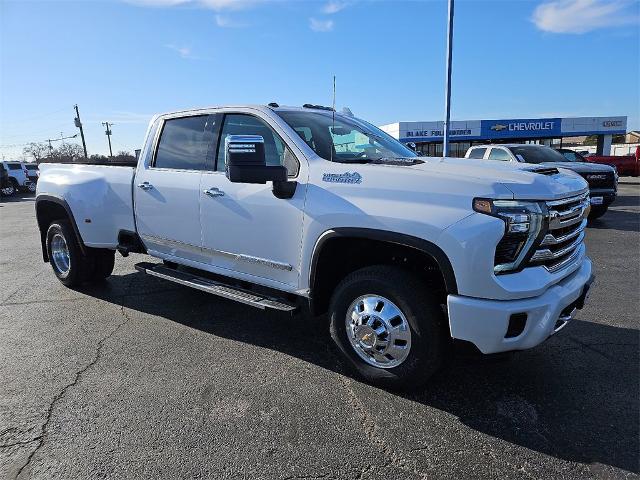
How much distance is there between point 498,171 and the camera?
122 inches

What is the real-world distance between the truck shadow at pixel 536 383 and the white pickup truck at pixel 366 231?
0.40 m

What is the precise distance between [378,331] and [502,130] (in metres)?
39.1

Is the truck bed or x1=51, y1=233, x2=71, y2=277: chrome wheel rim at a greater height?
the truck bed

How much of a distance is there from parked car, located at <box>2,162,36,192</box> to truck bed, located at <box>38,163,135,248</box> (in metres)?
27.0

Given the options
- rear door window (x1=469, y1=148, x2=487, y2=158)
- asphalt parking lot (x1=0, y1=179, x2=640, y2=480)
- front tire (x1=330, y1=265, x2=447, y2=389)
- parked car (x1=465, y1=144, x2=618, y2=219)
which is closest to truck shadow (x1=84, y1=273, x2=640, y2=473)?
asphalt parking lot (x1=0, y1=179, x2=640, y2=480)

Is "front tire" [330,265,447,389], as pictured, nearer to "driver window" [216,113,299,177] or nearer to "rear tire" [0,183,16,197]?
"driver window" [216,113,299,177]

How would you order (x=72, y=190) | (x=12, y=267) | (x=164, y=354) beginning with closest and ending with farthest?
1. (x=164, y=354)
2. (x=72, y=190)
3. (x=12, y=267)

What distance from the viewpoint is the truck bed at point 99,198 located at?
16.7ft

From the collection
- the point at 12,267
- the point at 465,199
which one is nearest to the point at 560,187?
the point at 465,199

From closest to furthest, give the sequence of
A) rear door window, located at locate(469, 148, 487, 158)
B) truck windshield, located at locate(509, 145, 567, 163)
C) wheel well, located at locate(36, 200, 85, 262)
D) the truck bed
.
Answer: the truck bed
wheel well, located at locate(36, 200, 85, 262)
truck windshield, located at locate(509, 145, 567, 163)
rear door window, located at locate(469, 148, 487, 158)

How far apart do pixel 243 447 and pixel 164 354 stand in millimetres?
1563

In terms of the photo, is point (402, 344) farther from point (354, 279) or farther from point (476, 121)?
point (476, 121)

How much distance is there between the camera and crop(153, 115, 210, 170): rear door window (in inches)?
176

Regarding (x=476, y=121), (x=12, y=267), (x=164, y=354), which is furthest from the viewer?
(x=476, y=121)
